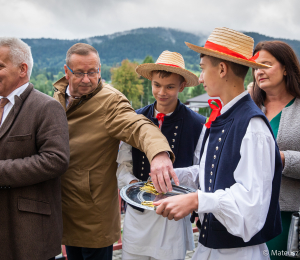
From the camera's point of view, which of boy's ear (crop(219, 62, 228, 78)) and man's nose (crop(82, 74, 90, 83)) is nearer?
boy's ear (crop(219, 62, 228, 78))

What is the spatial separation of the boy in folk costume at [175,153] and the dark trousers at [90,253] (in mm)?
216

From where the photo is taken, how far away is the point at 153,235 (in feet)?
7.07

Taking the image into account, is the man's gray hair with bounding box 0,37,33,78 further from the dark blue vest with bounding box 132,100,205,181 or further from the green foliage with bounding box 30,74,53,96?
the green foliage with bounding box 30,74,53,96

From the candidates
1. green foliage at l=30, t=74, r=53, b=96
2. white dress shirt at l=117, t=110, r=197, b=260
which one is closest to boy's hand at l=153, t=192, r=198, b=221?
white dress shirt at l=117, t=110, r=197, b=260

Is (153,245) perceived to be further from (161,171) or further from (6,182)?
(6,182)

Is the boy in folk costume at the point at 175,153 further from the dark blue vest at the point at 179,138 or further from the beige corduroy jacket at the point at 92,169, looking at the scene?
the beige corduroy jacket at the point at 92,169

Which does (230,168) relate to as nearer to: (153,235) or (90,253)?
(153,235)

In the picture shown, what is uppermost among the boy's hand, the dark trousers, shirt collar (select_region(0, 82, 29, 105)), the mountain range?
the mountain range

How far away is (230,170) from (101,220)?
1.31m

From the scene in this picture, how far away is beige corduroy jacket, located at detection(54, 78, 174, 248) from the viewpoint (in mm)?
2203

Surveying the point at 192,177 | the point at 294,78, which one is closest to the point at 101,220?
the point at 192,177

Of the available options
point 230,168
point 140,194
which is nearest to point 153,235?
point 140,194

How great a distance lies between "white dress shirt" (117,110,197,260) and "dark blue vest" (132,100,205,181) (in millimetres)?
120

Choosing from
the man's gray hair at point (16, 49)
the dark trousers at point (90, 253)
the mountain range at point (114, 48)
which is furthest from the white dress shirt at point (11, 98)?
the mountain range at point (114, 48)
